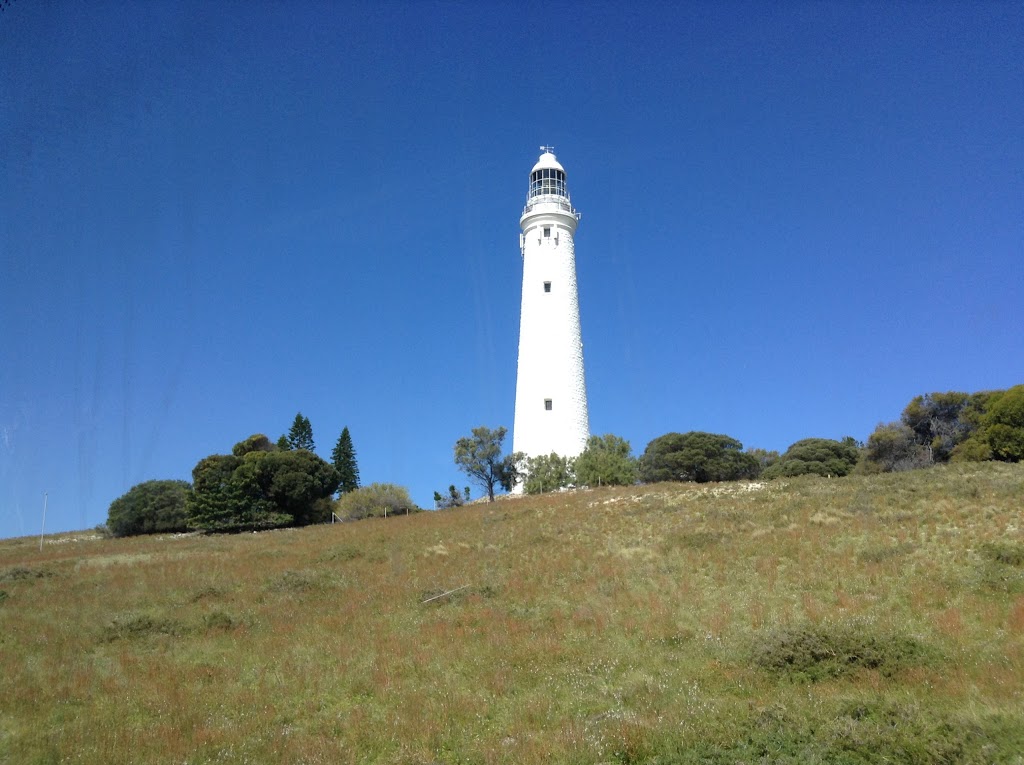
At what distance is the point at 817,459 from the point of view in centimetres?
4938

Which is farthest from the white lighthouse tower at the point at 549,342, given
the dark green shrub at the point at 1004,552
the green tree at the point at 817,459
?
the dark green shrub at the point at 1004,552

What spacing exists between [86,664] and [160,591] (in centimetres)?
713

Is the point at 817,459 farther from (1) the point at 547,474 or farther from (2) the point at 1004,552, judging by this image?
(2) the point at 1004,552

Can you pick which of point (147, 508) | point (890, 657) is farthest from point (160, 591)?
point (147, 508)

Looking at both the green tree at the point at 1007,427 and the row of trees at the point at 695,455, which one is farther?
the row of trees at the point at 695,455

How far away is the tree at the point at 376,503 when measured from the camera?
142 feet

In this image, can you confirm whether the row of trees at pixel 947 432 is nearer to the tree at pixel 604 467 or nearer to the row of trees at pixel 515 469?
the row of trees at pixel 515 469

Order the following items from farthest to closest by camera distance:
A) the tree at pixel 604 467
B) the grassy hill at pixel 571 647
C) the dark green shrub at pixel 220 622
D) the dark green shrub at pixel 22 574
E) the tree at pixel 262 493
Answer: the tree at pixel 262 493 < the tree at pixel 604 467 < the dark green shrub at pixel 22 574 < the dark green shrub at pixel 220 622 < the grassy hill at pixel 571 647

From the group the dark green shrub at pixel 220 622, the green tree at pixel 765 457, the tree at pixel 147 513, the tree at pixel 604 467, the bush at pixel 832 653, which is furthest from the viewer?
the green tree at pixel 765 457

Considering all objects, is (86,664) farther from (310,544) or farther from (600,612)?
(310,544)

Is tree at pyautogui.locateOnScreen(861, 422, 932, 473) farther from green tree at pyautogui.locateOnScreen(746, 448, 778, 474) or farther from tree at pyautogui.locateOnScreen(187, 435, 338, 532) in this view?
tree at pyautogui.locateOnScreen(187, 435, 338, 532)

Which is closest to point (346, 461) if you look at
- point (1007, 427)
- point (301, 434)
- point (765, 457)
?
point (301, 434)

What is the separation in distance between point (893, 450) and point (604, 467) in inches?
675

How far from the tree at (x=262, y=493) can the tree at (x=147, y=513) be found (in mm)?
1711
